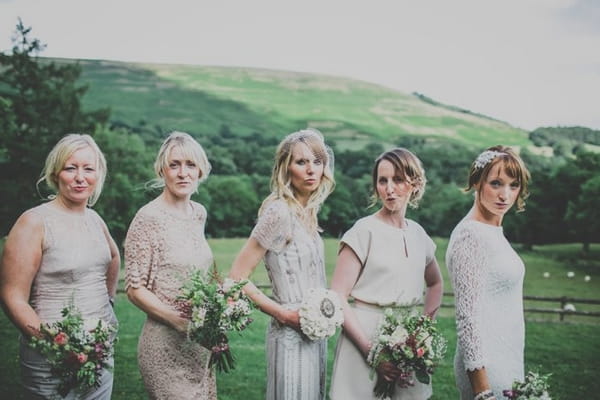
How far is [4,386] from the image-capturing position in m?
10.5

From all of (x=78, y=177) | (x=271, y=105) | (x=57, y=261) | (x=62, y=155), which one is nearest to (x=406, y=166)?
(x=78, y=177)

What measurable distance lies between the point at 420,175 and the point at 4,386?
383 inches

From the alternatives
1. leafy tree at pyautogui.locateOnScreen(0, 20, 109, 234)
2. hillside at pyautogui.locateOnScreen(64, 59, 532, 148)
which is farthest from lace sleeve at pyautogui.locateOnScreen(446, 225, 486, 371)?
hillside at pyautogui.locateOnScreen(64, 59, 532, 148)

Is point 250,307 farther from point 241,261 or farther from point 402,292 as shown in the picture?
point 402,292

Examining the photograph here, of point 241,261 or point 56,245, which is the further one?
point 241,261

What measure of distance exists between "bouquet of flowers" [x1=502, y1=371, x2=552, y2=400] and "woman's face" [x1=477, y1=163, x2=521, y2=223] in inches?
46.4

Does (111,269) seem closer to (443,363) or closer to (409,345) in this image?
(409,345)

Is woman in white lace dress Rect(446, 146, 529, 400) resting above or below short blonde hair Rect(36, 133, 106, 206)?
below

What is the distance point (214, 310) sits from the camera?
3.71 meters

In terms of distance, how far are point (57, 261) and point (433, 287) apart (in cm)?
304

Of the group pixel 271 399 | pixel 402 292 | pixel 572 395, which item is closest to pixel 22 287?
pixel 271 399

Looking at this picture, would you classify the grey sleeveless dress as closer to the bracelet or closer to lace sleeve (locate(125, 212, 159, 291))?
lace sleeve (locate(125, 212, 159, 291))

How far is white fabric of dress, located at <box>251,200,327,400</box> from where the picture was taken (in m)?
4.31

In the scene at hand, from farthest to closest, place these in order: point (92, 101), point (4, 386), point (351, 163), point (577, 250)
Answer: point (92, 101) < point (351, 163) < point (577, 250) < point (4, 386)
